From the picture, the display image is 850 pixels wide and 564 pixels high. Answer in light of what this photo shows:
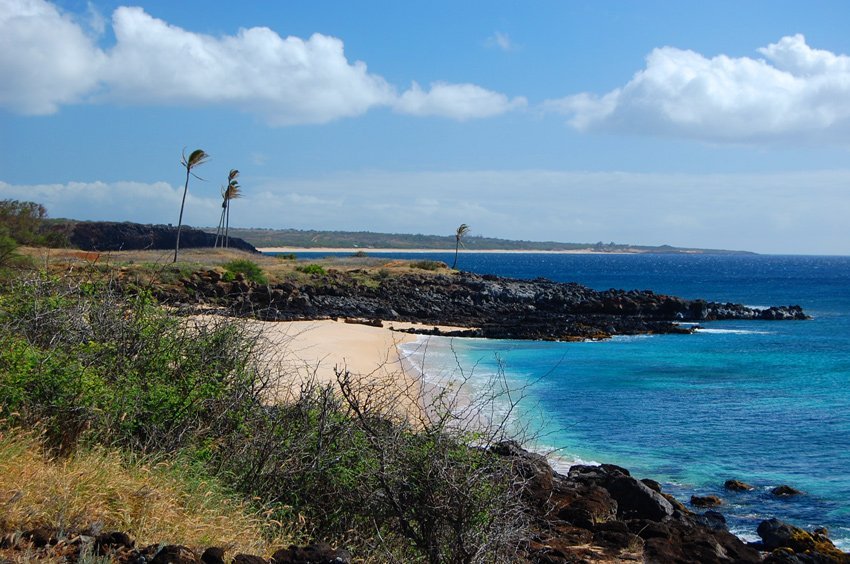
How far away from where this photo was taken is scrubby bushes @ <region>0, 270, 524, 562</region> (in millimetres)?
6148

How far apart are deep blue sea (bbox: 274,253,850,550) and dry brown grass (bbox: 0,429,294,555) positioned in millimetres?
3939

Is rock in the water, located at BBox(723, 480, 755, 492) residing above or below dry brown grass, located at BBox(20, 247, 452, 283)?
below

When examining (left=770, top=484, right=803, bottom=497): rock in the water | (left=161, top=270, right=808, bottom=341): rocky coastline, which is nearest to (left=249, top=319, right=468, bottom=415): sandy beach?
(left=161, top=270, right=808, bottom=341): rocky coastline

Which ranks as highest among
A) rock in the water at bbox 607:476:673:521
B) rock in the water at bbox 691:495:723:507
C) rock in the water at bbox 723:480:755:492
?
rock in the water at bbox 607:476:673:521

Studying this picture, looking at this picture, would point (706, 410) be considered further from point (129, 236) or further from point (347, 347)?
point (129, 236)

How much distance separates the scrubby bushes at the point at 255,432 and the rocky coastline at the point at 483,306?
958 inches

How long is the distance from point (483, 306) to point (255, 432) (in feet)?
136

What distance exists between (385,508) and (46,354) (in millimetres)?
3495

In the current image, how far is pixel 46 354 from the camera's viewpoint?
23.9ft

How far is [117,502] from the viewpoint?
5539 mm

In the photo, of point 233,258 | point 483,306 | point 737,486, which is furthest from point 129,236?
point 737,486

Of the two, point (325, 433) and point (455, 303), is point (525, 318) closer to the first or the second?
point (455, 303)

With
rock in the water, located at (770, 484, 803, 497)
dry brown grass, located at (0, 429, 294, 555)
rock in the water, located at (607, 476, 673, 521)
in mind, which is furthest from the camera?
rock in the water, located at (770, 484, 803, 497)

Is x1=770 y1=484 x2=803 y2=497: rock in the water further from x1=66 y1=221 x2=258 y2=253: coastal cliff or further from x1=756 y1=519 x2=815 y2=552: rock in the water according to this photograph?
x1=66 y1=221 x2=258 y2=253: coastal cliff
